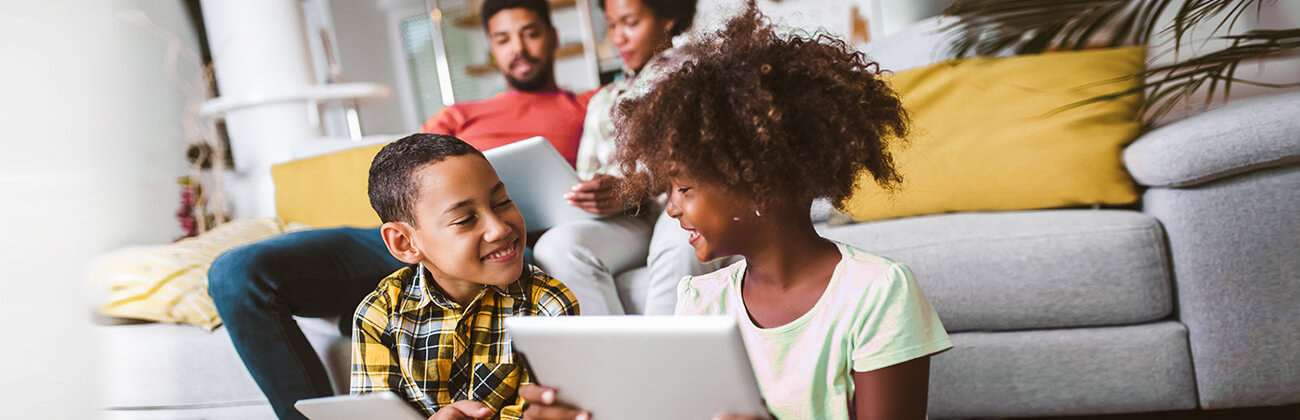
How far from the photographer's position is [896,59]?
1.42 metres

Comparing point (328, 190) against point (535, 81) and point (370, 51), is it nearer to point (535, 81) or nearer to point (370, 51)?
point (535, 81)

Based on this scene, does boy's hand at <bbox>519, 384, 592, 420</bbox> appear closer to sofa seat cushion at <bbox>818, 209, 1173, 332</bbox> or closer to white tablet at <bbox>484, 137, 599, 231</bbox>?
white tablet at <bbox>484, 137, 599, 231</bbox>

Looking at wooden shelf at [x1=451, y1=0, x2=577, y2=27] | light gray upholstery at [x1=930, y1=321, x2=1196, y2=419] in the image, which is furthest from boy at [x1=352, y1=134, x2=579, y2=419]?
wooden shelf at [x1=451, y1=0, x2=577, y2=27]

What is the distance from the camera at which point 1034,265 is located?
2.94ft

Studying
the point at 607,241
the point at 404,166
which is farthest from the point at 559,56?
the point at 404,166

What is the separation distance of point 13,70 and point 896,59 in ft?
4.20

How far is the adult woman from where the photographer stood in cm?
61

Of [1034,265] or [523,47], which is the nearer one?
[523,47]

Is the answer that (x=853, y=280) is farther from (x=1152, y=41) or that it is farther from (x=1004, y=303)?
(x=1152, y=41)

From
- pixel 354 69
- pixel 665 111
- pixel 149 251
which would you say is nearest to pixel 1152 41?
pixel 665 111

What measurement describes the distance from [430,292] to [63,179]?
0.26m

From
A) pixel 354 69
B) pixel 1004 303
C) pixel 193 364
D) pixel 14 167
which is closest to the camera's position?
pixel 14 167

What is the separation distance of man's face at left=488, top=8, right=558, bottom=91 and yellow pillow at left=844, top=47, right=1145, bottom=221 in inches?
18.7

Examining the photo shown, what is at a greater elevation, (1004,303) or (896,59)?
(896,59)
